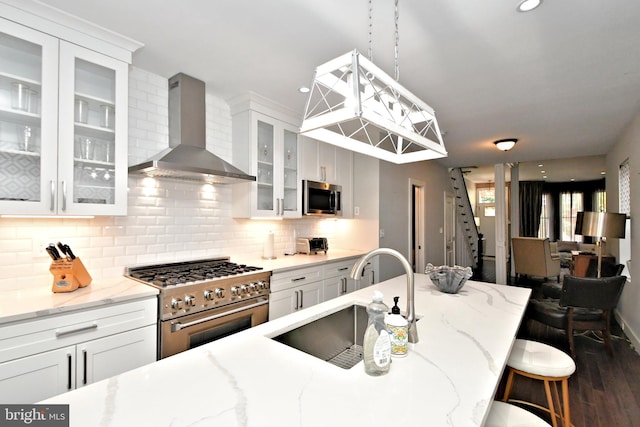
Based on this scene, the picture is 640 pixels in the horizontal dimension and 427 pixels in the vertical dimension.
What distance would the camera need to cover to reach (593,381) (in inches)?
103

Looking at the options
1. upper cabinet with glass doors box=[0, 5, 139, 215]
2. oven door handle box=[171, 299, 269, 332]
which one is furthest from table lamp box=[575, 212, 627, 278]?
upper cabinet with glass doors box=[0, 5, 139, 215]

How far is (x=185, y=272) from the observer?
2.55m

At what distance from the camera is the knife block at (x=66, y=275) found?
1890 millimetres

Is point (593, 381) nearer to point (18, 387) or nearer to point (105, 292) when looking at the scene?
point (105, 292)

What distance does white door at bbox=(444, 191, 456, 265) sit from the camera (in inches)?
265

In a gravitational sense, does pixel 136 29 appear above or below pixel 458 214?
above

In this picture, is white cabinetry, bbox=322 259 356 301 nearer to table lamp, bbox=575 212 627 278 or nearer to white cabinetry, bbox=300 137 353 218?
white cabinetry, bbox=300 137 353 218

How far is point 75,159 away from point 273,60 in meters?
1.47

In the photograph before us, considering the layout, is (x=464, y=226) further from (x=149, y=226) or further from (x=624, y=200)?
(x=149, y=226)

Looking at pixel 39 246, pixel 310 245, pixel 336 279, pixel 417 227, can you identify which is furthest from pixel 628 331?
pixel 39 246

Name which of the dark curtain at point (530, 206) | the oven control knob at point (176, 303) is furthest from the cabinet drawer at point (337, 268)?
the dark curtain at point (530, 206)

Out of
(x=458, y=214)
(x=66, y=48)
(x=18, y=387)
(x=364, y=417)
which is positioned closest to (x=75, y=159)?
(x=66, y=48)

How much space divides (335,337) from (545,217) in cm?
1147

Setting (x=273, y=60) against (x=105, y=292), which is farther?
(x=273, y=60)
